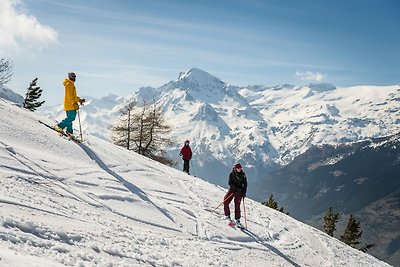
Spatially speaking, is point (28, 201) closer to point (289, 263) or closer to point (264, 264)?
point (264, 264)

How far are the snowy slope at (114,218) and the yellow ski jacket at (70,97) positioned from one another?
59.5 inches

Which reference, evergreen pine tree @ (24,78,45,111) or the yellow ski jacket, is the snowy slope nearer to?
the yellow ski jacket

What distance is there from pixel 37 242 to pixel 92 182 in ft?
19.6

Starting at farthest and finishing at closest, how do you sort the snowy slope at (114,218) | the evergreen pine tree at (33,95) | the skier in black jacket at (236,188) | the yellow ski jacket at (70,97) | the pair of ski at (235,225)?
1. the evergreen pine tree at (33,95)
2. the yellow ski jacket at (70,97)
3. the skier in black jacket at (236,188)
4. the pair of ski at (235,225)
5. the snowy slope at (114,218)

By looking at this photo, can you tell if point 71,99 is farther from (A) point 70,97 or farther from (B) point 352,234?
(B) point 352,234

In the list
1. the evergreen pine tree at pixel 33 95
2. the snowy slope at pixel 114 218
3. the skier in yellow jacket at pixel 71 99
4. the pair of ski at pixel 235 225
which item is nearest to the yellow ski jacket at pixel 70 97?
the skier in yellow jacket at pixel 71 99

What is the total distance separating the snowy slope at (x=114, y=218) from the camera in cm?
883

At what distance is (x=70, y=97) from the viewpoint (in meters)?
17.1

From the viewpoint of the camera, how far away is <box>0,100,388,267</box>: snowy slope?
29.0 ft

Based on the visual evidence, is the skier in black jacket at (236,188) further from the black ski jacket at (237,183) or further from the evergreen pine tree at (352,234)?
the evergreen pine tree at (352,234)

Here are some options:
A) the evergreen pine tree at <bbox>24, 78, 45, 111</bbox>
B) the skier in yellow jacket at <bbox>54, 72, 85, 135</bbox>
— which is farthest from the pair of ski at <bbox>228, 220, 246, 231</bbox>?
the evergreen pine tree at <bbox>24, 78, 45, 111</bbox>

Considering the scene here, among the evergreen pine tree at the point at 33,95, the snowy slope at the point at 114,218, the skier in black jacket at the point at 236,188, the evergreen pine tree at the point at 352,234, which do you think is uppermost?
the evergreen pine tree at the point at 33,95

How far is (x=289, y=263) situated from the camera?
47.4ft

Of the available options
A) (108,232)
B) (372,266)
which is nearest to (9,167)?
(108,232)
